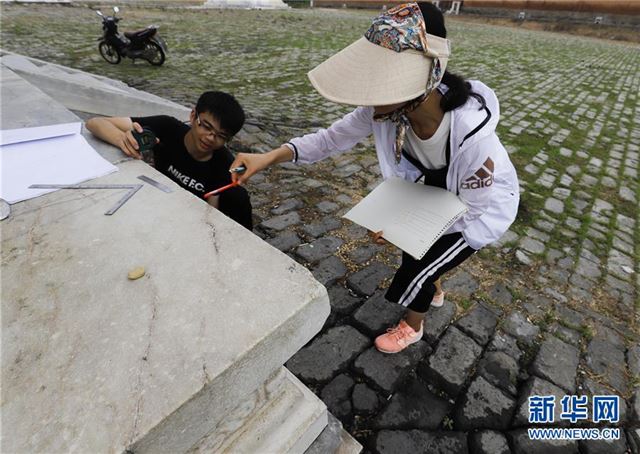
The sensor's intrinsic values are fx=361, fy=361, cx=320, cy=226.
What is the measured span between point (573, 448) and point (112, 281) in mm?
2235

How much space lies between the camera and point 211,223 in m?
1.33

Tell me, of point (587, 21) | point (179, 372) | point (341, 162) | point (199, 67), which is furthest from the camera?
point (587, 21)

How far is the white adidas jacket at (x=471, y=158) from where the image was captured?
5.28 feet

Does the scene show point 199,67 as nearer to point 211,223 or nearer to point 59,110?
point 59,110

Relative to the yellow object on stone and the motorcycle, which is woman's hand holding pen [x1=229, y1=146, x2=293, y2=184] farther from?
the motorcycle

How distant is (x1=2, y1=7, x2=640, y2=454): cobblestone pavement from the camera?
191 centimetres

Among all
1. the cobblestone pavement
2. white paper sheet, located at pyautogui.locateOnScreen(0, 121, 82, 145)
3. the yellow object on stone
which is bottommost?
the cobblestone pavement

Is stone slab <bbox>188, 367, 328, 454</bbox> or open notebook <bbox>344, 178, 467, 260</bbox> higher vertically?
open notebook <bbox>344, 178, 467, 260</bbox>

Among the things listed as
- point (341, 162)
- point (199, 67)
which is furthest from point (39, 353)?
point (199, 67)

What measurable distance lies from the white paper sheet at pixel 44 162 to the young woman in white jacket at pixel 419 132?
70cm

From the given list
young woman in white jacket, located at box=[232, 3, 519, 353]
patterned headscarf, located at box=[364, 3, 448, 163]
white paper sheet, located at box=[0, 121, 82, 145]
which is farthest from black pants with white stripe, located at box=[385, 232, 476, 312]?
white paper sheet, located at box=[0, 121, 82, 145]

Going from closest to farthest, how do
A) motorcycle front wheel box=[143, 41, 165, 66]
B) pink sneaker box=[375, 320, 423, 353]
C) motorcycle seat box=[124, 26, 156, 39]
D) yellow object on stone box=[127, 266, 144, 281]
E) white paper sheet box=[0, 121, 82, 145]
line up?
yellow object on stone box=[127, 266, 144, 281] < white paper sheet box=[0, 121, 82, 145] < pink sneaker box=[375, 320, 423, 353] < motorcycle seat box=[124, 26, 156, 39] < motorcycle front wheel box=[143, 41, 165, 66]

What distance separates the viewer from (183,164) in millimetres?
2436

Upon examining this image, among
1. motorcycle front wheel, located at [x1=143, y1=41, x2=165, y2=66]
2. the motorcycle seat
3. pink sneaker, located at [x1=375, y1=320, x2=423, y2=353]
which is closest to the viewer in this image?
pink sneaker, located at [x1=375, y1=320, x2=423, y2=353]
